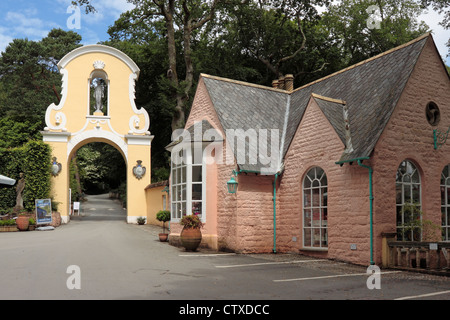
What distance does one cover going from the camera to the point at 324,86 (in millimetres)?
15109

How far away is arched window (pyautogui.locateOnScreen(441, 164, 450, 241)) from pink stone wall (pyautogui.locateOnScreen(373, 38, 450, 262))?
0.38 metres

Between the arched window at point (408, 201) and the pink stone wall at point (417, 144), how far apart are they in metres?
0.19

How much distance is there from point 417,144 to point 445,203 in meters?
1.99

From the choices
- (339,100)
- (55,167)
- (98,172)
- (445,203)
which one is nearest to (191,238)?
(339,100)

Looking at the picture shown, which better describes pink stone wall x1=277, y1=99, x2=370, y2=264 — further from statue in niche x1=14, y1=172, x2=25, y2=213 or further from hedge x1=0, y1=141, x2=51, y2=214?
statue in niche x1=14, y1=172, x2=25, y2=213

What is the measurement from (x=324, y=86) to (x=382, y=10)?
2388 centimetres

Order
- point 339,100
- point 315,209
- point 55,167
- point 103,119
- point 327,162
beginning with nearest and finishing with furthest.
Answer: point 327,162
point 315,209
point 339,100
point 55,167
point 103,119

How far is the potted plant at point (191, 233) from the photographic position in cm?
1280

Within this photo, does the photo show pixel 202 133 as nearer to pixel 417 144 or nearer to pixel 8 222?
pixel 417 144

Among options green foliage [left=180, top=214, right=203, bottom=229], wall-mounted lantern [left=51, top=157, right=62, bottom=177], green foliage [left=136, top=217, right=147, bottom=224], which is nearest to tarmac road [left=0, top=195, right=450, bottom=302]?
green foliage [left=180, top=214, right=203, bottom=229]

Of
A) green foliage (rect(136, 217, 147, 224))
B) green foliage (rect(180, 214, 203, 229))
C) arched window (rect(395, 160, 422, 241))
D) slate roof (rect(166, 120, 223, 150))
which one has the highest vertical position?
slate roof (rect(166, 120, 223, 150))

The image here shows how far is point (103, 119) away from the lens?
2575cm

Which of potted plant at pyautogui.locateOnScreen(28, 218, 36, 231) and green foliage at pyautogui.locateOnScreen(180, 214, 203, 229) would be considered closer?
green foliage at pyautogui.locateOnScreen(180, 214, 203, 229)

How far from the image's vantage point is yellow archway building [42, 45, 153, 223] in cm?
2478
